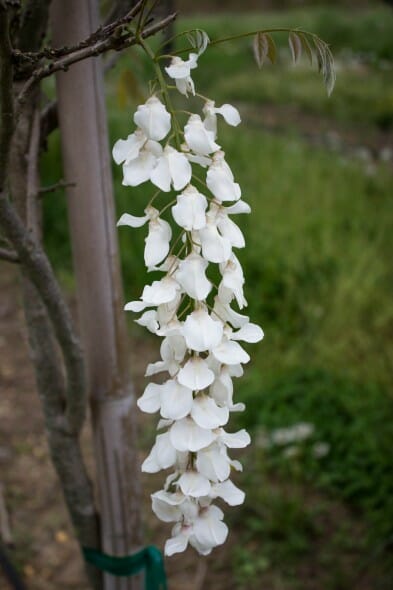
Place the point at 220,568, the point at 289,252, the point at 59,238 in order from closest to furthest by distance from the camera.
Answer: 1. the point at 220,568
2. the point at 289,252
3. the point at 59,238

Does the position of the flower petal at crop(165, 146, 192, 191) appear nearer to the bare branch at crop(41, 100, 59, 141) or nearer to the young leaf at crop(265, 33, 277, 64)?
the young leaf at crop(265, 33, 277, 64)

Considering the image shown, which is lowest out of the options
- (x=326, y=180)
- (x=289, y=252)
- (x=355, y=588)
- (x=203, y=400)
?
(x=355, y=588)

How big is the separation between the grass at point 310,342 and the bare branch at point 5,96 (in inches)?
24.7

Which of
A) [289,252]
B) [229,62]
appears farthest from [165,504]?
[229,62]

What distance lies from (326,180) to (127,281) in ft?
4.51

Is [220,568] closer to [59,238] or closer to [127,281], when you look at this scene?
[127,281]

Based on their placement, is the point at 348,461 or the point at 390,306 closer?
the point at 348,461

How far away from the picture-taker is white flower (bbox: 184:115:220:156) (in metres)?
0.56

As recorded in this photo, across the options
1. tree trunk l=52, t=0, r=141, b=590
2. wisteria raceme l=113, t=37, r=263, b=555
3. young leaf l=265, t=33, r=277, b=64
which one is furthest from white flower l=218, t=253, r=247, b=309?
tree trunk l=52, t=0, r=141, b=590

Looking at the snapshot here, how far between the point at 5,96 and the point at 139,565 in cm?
82

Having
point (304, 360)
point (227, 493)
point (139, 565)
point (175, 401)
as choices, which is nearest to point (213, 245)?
point (175, 401)

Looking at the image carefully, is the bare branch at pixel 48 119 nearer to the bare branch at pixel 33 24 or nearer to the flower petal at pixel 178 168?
the bare branch at pixel 33 24

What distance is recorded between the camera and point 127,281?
2871 mm

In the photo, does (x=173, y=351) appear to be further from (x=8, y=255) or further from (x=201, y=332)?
(x=8, y=255)
